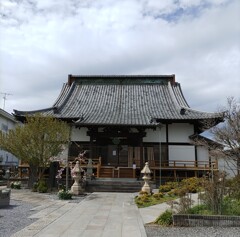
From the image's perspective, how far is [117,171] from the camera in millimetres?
23703

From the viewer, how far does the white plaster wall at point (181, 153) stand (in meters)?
25.8

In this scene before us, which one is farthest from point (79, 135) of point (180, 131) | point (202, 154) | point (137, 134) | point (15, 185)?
point (202, 154)

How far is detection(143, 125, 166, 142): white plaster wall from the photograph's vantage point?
26219 millimetres

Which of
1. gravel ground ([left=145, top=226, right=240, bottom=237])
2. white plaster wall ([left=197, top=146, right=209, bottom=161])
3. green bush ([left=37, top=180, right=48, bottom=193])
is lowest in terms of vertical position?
gravel ground ([left=145, top=226, right=240, bottom=237])

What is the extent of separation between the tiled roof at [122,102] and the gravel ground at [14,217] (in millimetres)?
11768

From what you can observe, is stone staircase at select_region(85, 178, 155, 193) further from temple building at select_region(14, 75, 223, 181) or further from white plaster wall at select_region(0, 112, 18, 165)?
white plaster wall at select_region(0, 112, 18, 165)

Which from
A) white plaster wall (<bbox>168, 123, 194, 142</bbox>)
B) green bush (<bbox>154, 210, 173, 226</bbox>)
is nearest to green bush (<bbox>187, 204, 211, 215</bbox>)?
green bush (<bbox>154, 210, 173, 226</bbox>)

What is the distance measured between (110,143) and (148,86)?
→ 8875 mm

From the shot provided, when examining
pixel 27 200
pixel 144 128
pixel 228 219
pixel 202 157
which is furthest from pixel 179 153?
pixel 228 219

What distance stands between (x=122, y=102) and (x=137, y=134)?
5268 millimetres

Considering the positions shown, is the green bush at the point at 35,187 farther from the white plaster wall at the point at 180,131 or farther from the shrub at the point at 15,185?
the white plaster wall at the point at 180,131

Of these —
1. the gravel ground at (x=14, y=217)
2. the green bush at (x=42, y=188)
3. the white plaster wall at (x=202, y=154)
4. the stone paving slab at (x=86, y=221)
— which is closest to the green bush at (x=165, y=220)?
the stone paving slab at (x=86, y=221)

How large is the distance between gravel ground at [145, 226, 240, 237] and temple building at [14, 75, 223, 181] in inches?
564

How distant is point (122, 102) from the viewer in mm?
29422
